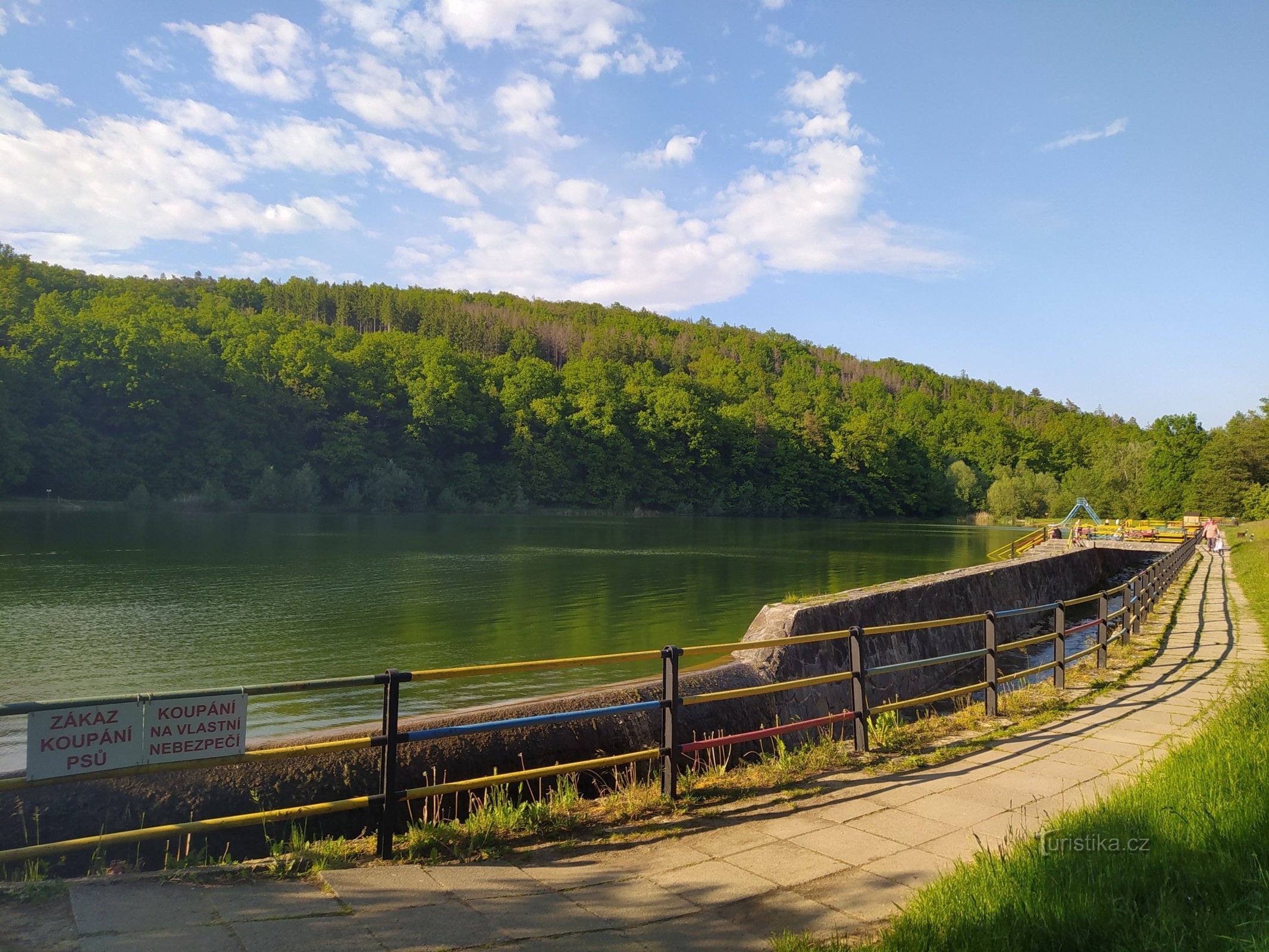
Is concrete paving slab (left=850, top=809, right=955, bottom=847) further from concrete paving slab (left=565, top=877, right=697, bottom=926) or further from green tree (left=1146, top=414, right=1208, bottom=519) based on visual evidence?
green tree (left=1146, top=414, right=1208, bottom=519)

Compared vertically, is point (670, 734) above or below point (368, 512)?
below

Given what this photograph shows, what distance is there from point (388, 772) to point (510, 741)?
3.30 metres

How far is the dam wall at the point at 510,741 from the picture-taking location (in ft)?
20.6

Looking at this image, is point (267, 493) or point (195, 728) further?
point (267, 493)

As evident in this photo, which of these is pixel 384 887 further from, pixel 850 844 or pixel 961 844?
pixel 961 844

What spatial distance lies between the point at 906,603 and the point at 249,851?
42.6 ft

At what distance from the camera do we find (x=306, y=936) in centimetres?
360

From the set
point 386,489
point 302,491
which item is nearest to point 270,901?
point 302,491

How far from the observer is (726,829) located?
546cm

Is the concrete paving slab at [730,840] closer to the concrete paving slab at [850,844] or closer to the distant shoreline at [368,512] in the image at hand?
the concrete paving slab at [850,844]

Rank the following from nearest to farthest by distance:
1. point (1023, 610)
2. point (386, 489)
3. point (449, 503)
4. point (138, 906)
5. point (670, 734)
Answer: point (138, 906) < point (670, 734) < point (1023, 610) < point (386, 489) < point (449, 503)

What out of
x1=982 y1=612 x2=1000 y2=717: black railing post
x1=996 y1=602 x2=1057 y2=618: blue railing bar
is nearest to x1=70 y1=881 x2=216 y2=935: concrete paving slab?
x1=982 y1=612 x2=1000 y2=717: black railing post

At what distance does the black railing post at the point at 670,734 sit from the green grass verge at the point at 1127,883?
2211 mm

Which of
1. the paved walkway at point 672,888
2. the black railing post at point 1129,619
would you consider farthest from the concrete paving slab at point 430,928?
the black railing post at point 1129,619
